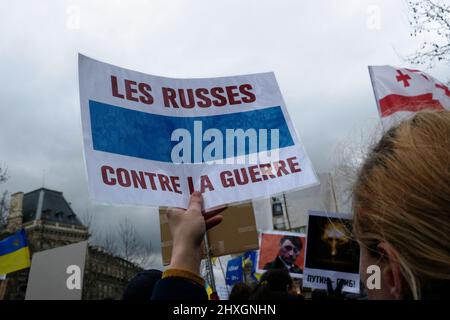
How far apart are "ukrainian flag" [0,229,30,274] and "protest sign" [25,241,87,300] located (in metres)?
2.41

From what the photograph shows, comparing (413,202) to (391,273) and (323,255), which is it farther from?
(323,255)

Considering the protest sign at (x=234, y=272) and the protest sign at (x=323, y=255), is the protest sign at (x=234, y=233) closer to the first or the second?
the protest sign at (x=323, y=255)

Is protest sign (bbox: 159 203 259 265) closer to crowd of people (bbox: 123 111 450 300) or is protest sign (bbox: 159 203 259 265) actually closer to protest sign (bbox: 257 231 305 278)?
protest sign (bbox: 257 231 305 278)

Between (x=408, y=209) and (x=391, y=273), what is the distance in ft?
0.51

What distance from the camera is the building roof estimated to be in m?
61.2

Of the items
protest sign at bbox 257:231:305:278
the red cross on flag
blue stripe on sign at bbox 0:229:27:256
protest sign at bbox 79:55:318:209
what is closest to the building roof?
blue stripe on sign at bbox 0:229:27:256

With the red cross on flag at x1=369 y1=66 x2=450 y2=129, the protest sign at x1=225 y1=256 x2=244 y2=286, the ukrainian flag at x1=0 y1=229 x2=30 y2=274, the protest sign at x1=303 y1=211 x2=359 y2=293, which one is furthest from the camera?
the protest sign at x1=225 y1=256 x2=244 y2=286

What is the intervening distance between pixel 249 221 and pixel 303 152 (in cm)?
234

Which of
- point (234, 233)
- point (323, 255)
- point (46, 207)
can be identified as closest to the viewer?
point (234, 233)

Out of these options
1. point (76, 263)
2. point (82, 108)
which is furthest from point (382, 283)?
point (76, 263)

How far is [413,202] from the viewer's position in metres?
0.93

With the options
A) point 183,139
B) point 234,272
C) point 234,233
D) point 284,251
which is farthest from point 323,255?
point 234,272

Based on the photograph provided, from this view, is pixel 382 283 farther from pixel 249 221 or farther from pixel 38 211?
pixel 38 211
